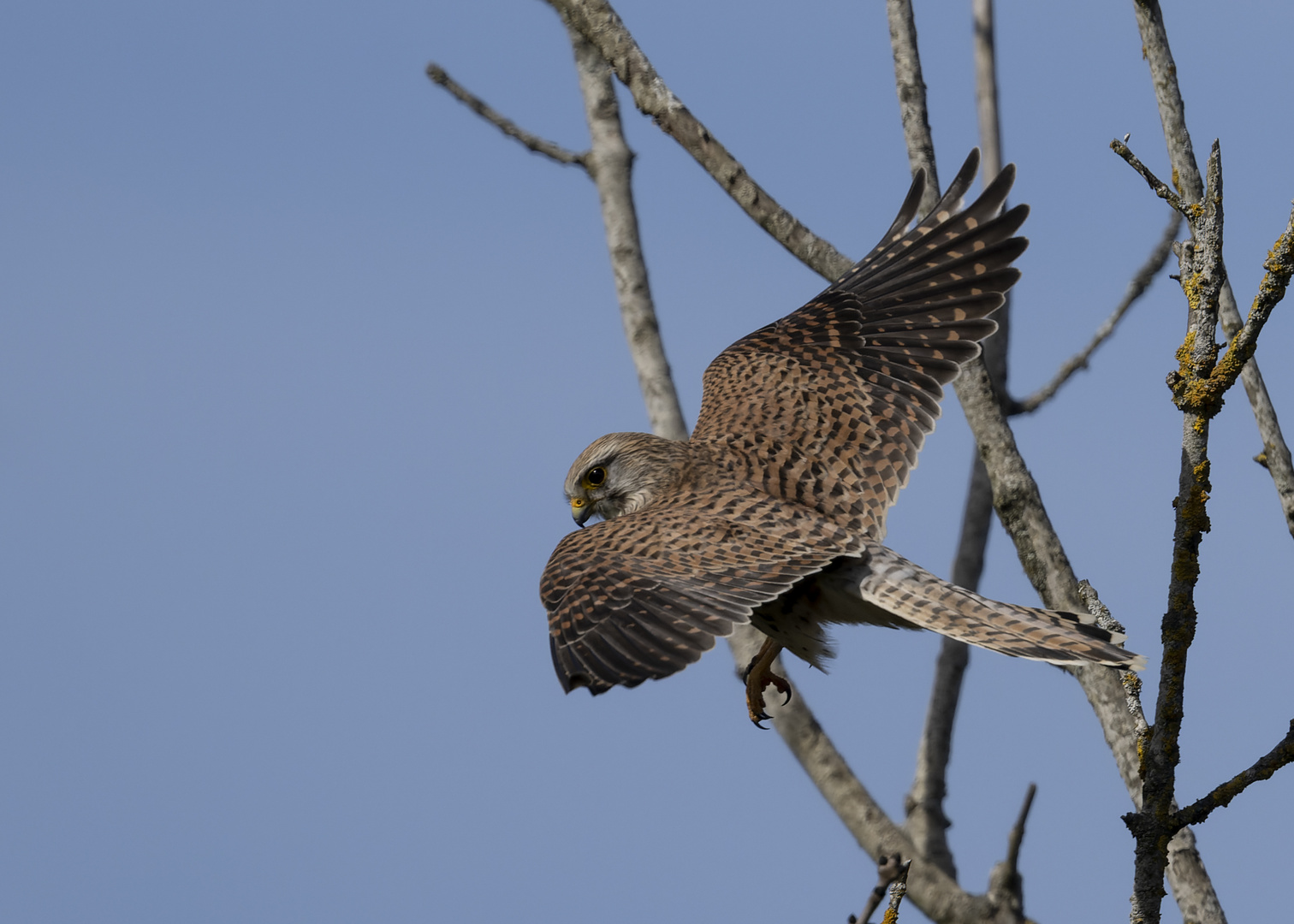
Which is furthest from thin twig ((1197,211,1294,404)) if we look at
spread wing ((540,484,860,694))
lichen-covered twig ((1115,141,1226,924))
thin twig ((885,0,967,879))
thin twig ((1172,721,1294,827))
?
thin twig ((885,0,967,879))

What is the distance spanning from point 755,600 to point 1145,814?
3.76 feet

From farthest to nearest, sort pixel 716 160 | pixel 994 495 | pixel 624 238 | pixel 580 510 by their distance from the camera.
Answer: pixel 624 238, pixel 580 510, pixel 716 160, pixel 994 495

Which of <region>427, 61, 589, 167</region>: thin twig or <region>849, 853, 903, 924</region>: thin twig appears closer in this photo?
<region>849, 853, 903, 924</region>: thin twig

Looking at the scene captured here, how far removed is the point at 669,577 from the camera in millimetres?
3588

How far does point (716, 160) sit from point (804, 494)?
3.99 feet

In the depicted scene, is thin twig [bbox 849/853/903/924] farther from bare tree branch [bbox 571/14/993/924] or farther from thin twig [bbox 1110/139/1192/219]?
bare tree branch [bbox 571/14/993/924]

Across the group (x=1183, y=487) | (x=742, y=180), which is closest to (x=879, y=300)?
(x=742, y=180)

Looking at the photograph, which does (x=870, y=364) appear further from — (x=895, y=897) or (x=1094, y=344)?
(x=895, y=897)

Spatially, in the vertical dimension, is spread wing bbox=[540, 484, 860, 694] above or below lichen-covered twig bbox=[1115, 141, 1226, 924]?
above

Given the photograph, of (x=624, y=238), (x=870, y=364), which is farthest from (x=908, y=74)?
(x=624, y=238)

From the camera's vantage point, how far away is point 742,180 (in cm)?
458

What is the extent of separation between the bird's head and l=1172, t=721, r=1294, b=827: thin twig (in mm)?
2173

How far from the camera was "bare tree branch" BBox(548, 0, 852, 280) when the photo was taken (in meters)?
4.59

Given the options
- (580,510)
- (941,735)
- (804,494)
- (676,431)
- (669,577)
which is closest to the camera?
(669,577)
